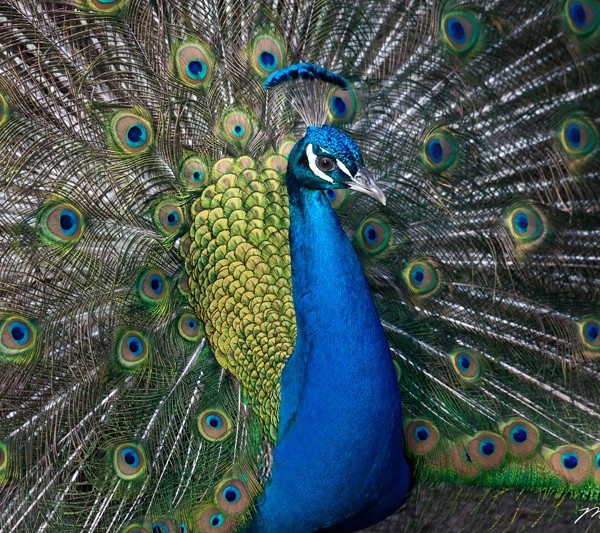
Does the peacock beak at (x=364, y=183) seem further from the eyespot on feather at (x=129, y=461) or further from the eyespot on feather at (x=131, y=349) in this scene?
the eyespot on feather at (x=129, y=461)

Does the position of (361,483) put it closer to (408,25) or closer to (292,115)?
(292,115)

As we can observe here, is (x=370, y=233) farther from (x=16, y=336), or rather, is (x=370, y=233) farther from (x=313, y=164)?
(x=16, y=336)

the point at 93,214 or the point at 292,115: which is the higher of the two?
the point at 292,115

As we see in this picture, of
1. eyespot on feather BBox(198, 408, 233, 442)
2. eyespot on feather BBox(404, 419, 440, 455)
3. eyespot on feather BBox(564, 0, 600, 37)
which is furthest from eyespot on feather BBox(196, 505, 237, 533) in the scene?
eyespot on feather BBox(564, 0, 600, 37)

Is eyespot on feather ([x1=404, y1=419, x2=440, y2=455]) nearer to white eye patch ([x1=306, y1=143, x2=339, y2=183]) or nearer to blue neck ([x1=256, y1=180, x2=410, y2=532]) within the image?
blue neck ([x1=256, y1=180, x2=410, y2=532])

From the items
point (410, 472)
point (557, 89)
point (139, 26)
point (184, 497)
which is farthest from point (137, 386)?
point (557, 89)

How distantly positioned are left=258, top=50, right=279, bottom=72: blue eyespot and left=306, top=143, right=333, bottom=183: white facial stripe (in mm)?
469

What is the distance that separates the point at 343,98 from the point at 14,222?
0.85 meters

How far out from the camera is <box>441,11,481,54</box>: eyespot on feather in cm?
225

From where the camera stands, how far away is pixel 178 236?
2381 millimetres

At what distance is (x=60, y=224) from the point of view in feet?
7.32

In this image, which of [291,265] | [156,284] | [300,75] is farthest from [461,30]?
[156,284]

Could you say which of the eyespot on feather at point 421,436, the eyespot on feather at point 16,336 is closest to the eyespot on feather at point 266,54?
the eyespot on feather at point 16,336

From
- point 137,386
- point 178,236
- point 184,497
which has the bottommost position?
point 184,497
